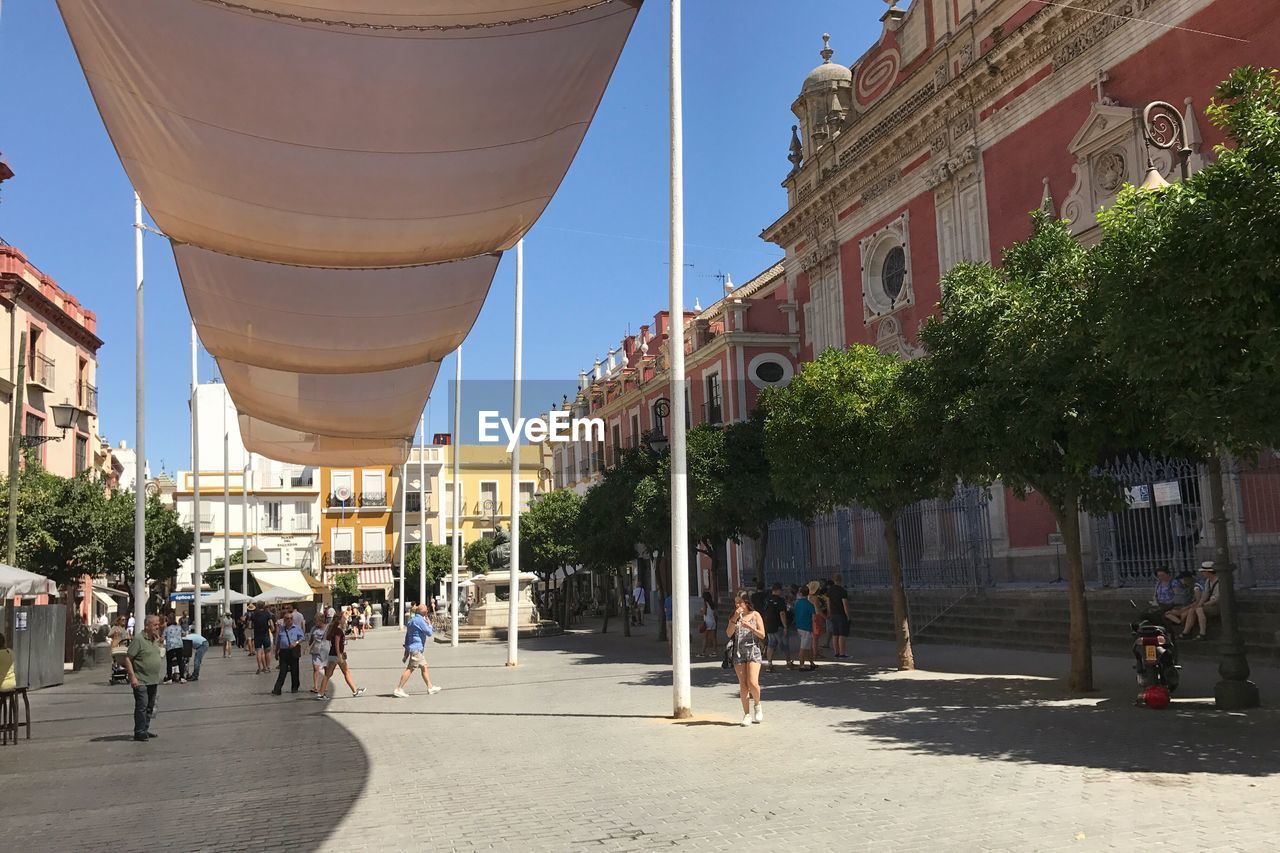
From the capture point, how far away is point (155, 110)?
548 centimetres

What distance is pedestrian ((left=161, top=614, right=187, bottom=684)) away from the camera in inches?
806

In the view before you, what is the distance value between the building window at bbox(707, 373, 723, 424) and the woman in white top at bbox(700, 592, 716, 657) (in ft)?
59.2

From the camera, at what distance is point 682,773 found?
27.0 feet

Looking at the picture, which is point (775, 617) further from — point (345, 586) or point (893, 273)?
point (345, 586)

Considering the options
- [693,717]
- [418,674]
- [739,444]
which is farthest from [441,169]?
[739,444]

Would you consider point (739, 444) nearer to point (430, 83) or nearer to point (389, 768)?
point (389, 768)

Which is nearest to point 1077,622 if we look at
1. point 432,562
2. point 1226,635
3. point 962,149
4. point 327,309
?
point 1226,635

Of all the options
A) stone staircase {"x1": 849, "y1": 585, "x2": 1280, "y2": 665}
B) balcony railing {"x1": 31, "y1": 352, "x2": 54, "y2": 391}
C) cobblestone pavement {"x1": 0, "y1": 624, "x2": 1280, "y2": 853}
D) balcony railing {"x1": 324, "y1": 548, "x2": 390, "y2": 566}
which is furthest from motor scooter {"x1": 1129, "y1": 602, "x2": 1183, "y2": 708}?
balcony railing {"x1": 324, "y1": 548, "x2": 390, "y2": 566}

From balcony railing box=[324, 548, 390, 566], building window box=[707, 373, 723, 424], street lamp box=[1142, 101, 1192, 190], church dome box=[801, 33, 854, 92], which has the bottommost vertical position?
balcony railing box=[324, 548, 390, 566]

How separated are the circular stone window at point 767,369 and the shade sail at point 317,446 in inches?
837

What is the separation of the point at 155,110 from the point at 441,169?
1617 millimetres

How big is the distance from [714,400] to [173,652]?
23515 millimetres

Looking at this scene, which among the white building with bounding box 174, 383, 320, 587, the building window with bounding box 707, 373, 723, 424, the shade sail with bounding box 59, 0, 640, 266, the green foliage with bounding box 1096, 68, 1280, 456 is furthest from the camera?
the white building with bounding box 174, 383, 320, 587

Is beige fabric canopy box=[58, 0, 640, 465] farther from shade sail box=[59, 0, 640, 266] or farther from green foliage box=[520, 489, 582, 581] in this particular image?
green foliage box=[520, 489, 582, 581]
